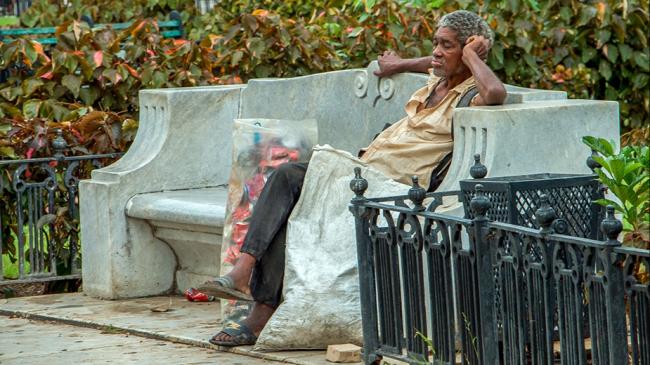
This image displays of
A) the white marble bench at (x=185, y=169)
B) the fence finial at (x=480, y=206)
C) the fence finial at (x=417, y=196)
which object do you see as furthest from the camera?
the white marble bench at (x=185, y=169)

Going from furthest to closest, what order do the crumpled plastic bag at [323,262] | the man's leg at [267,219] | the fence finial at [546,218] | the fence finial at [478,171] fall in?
the man's leg at [267,219], the crumpled plastic bag at [323,262], the fence finial at [478,171], the fence finial at [546,218]

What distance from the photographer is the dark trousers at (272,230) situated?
607 cm

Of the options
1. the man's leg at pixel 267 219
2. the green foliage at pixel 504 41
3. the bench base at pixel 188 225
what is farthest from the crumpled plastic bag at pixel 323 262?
the green foliage at pixel 504 41

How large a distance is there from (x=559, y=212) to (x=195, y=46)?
13.5ft

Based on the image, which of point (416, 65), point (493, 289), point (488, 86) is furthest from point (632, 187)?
point (416, 65)

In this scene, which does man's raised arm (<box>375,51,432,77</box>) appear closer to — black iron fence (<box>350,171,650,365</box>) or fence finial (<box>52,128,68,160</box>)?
black iron fence (<box>350,171,650,365</box>)

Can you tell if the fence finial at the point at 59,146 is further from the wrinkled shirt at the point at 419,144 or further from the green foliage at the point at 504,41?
the wrinkled shirt at the point at 419,144

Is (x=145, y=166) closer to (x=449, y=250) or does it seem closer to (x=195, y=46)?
(x=195, y=46)

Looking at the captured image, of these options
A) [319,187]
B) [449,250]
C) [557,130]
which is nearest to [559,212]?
[449,250]

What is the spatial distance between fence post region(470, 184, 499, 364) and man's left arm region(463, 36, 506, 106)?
4.64 feet

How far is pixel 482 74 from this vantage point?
20.2 feet

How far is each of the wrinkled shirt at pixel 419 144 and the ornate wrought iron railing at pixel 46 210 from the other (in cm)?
214

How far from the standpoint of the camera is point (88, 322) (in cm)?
698

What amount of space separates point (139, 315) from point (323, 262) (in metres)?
1.55
